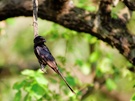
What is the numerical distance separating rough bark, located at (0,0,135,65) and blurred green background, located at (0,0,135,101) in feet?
3.54

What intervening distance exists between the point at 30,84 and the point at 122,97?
3.13 m

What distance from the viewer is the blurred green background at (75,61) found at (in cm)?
396

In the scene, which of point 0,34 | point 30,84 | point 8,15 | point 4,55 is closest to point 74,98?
point 30,84

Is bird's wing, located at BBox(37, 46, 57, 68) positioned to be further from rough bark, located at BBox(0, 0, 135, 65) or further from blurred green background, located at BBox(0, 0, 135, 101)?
blurred green background, located at BBox(0, 0, 135, 101)

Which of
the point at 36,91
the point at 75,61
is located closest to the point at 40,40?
the point at 36,91

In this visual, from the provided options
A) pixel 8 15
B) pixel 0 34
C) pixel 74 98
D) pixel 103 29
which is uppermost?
pixel 0 34

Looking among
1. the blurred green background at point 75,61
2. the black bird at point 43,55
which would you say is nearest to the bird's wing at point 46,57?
the black bird at point 43,55

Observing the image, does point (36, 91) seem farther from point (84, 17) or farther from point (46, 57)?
point (46, 57)

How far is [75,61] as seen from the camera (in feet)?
12.3

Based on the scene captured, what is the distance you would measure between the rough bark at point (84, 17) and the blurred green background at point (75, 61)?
1.08 meters

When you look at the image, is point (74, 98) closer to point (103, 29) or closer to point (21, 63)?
point (103, 29)

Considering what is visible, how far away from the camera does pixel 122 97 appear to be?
17.9 ft

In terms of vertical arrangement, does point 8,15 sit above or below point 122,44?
above

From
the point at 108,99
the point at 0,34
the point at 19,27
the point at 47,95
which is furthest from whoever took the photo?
the point at 19,27
